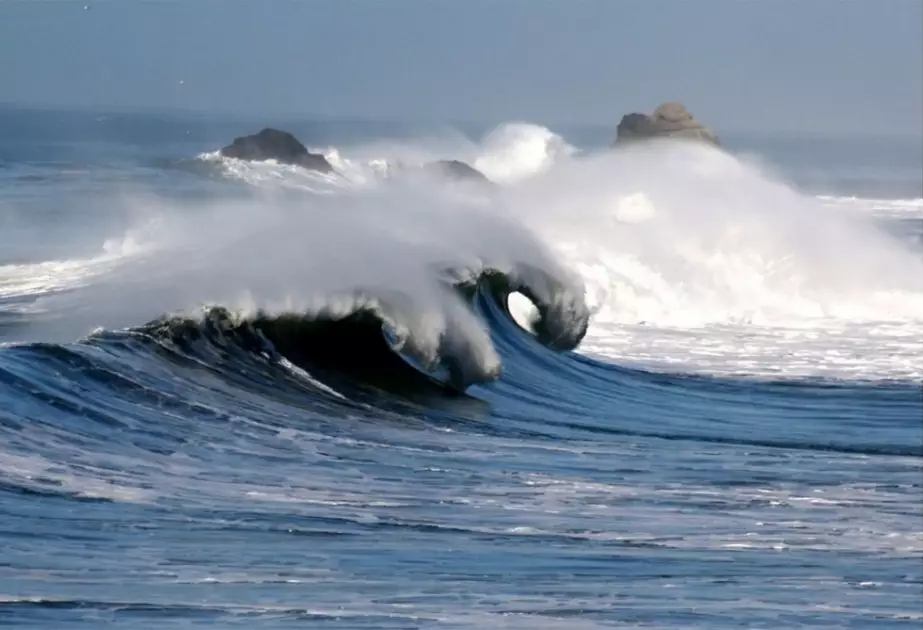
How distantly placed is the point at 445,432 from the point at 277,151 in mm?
54048

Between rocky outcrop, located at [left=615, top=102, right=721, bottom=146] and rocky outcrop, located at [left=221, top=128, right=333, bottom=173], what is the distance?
10.6 meters

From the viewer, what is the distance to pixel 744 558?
28.0ft

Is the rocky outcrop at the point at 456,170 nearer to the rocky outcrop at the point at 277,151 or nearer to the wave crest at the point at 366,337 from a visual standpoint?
the rocky outcrop at the point at 277,151

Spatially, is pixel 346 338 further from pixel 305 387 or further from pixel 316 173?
pixel 316 173

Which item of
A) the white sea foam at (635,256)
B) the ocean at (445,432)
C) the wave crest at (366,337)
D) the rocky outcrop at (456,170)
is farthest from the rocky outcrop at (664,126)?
the wave crest at (366,337)

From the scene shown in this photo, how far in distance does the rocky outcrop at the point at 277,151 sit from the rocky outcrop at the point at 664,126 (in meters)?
10.6

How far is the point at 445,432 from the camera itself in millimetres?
12922

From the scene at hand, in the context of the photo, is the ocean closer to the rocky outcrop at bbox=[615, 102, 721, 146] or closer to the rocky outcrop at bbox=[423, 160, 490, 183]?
the rocky outcrop at bbox=[423, 160, 490, 183]

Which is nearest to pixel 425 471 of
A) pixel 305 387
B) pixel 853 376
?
pixel 305 387

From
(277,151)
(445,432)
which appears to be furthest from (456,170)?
(445,432)

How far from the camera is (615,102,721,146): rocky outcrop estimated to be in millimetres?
61969

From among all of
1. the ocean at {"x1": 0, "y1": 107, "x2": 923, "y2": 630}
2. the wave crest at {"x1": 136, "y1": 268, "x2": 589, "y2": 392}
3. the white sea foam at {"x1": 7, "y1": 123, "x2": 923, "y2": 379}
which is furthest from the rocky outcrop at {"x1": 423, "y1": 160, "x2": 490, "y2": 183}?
the wave crest at {"x1": 136, "y1": 268, "x2": 589, "y2": 392}

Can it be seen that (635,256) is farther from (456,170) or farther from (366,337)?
(456,170)

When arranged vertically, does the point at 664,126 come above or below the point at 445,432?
above
